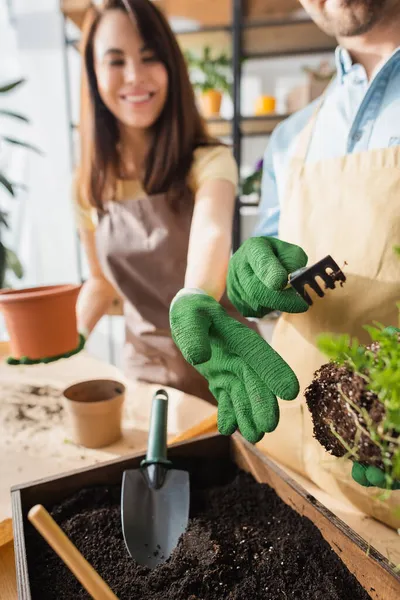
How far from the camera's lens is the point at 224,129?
2.66 m

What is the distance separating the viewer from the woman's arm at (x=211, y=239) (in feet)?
2.82

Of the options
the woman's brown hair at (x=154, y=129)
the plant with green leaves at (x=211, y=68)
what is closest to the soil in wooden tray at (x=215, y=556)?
the woman's brown hair at (x=154, y=129)

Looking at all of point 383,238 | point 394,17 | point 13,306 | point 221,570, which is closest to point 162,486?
point 221,570

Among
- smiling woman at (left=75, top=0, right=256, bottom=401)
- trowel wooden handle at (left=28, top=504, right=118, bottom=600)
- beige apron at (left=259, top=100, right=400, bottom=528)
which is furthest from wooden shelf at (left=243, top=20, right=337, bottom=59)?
trowel wooden handle at (left=28, top=504, right=118, bottom=600)

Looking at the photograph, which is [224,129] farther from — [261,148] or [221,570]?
[221,570]

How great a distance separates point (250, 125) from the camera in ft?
8.64

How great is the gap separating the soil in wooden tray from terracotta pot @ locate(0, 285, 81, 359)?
280 millimetres

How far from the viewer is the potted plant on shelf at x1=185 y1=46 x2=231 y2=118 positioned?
2426 millimetres

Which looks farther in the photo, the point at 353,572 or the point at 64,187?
the point at 64,187

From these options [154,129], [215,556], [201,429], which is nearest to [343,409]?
[215,556]

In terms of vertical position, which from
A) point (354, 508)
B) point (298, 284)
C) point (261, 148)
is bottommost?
point (354, 508)

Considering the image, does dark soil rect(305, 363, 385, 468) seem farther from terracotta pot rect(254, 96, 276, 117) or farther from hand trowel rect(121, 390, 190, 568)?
terracotta pot rect(254, 96, 276, 117)

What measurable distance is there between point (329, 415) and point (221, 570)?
256 millimetres

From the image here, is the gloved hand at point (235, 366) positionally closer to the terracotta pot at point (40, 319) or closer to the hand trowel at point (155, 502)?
the hand trowel at point (155, 502)
